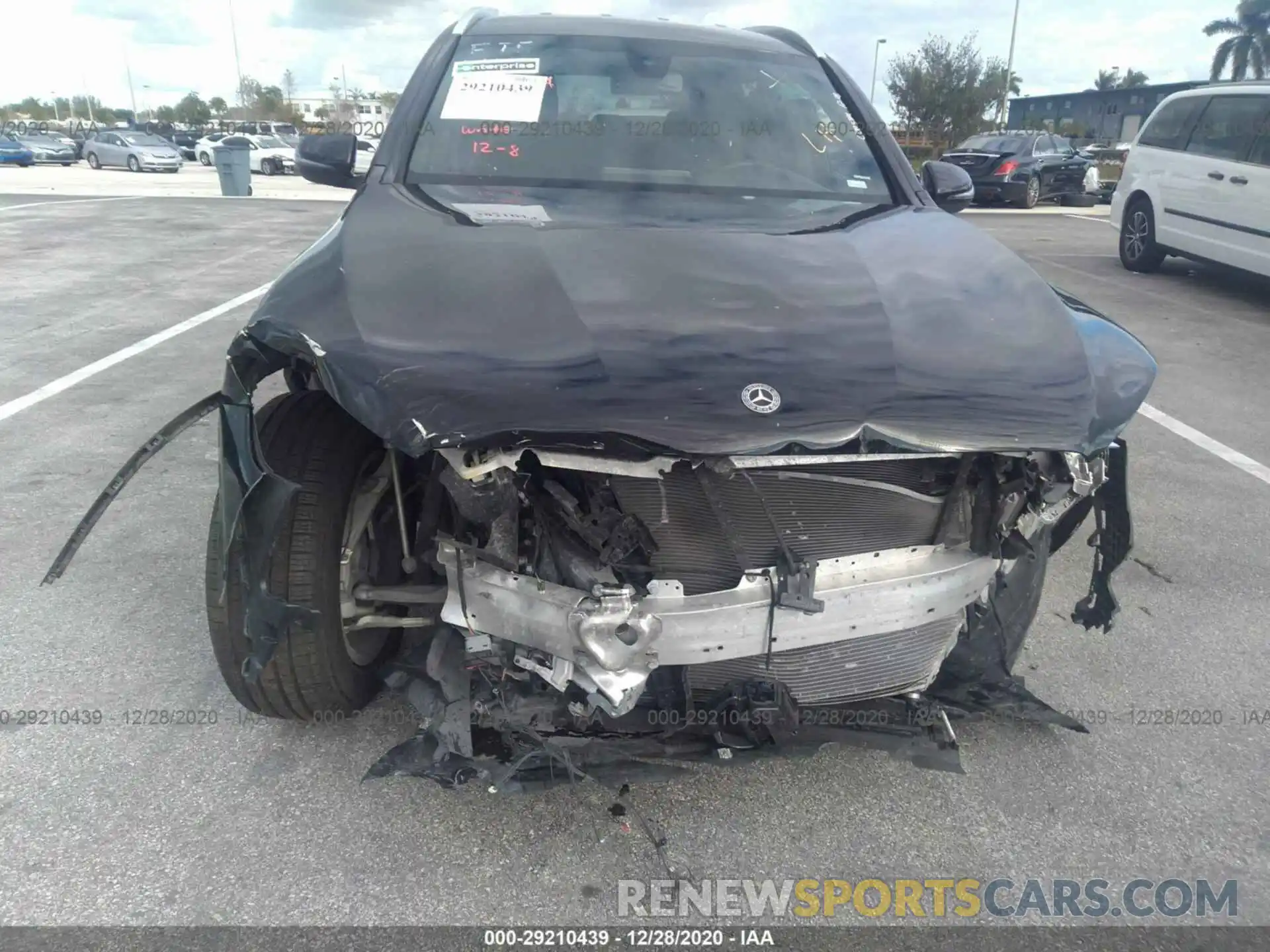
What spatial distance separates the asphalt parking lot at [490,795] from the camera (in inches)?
83.9

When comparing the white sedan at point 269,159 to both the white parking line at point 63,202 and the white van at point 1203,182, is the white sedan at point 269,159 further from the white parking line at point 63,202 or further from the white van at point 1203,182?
the white van at point 1203,182

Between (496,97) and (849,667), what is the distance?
88.3 inches

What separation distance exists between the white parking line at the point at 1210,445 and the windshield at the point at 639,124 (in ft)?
7.77

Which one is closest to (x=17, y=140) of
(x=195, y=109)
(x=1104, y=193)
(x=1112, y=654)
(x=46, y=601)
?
(x=1104, y=193)

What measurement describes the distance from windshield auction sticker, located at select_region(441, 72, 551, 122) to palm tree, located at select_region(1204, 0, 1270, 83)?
64.1m

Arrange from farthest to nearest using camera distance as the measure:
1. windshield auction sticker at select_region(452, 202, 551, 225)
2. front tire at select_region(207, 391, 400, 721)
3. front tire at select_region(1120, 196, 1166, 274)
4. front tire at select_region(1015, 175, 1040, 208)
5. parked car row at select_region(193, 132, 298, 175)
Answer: parked car row at select_region(193, 132, 298, 175) → front tire at select_region(1015, 175, 1040, 208) → front tire at select_region(1120, 196, 1166, 274) → windshield auction sticker at select_region(452, 202, 551, 225) → front tire at select_region(207, 391, 400, 721)

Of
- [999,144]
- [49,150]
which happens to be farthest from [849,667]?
[49,150]

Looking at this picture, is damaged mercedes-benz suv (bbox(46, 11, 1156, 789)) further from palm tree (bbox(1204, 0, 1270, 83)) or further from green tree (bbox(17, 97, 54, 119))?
green tree (bbox(17, 97, 54, 119))

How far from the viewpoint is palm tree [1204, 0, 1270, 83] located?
2147 inches

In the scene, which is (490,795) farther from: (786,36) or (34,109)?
(34,109)

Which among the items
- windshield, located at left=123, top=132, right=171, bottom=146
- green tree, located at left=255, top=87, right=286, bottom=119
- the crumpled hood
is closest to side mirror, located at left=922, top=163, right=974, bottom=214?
the crumpled hood

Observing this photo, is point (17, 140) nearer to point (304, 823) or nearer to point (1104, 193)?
point (1104, 193)

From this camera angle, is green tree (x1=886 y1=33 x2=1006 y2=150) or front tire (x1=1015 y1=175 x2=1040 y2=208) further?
green tree (x1=886 y1=33 x2=1006 y2=150)

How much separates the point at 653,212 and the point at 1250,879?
2286 millimetres
